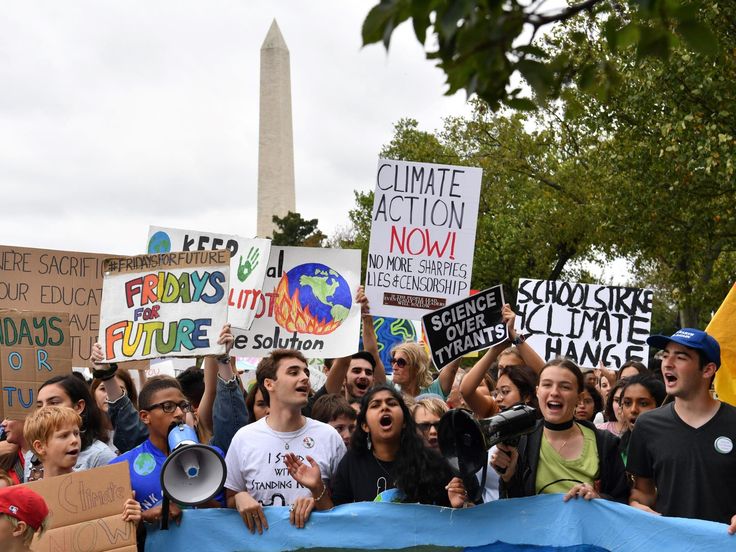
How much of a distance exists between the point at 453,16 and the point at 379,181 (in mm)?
5921

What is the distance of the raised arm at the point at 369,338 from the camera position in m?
7.27

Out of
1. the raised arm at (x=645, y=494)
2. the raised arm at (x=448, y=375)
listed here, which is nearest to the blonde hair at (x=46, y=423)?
the raised arm at (x=645, y=494)

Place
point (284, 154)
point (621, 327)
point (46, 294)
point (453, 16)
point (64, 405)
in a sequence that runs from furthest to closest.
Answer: point (284, 154) → point (621, 327) → point (46, 294) → point (64, 405) → point (453, 16)

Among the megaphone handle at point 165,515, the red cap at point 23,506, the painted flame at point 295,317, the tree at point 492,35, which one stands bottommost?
the megaphone handle at point 165,515

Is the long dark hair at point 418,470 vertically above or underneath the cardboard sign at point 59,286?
underneath

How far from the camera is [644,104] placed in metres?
15.5

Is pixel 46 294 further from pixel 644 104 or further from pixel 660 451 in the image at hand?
pixel 644 104

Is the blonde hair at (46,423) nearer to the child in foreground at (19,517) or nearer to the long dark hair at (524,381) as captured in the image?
the child in foreground at (19,517)

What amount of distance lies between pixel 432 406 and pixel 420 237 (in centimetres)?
266

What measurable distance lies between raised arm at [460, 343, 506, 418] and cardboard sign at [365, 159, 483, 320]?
1.37 m

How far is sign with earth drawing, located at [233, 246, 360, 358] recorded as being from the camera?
831 cm

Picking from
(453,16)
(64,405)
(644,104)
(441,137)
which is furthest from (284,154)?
(453,16)

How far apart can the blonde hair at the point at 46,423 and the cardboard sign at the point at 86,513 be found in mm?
340

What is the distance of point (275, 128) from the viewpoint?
123ft
